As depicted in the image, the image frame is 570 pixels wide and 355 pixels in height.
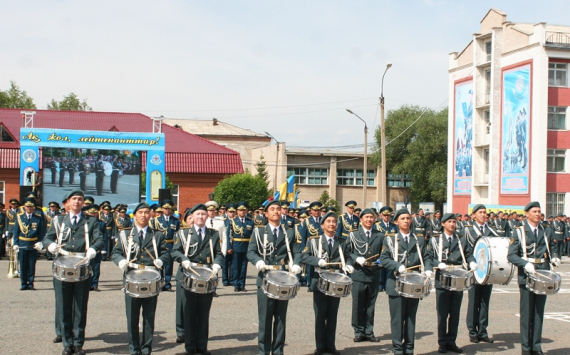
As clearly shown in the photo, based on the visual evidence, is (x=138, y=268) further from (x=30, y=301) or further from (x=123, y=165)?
(x=123, y=165)

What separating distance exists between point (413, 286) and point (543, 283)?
1.79m

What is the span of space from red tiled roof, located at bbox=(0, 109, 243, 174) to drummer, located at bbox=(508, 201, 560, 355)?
39537mm

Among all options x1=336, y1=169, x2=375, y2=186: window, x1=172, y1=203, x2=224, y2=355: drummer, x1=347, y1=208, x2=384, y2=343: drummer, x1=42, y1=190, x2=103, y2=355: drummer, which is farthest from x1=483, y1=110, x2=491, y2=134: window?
x1=42, y1=190, x2=103, y2=355: drummer

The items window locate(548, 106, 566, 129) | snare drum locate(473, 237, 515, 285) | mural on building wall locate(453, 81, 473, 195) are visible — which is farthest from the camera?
mural on building wall locate(453, 81, 473, 195)

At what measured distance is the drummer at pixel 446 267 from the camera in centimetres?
920

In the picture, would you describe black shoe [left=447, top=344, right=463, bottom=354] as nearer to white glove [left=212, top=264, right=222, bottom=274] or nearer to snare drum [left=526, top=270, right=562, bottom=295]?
snare drum [left=526, top=270, right=562, bottom=295]

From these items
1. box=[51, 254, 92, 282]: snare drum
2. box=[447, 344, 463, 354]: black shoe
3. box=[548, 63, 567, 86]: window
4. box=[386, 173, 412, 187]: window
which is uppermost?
box=[548, 63, 567, 86]: window

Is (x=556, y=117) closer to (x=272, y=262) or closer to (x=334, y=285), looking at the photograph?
(x=334, y=285)

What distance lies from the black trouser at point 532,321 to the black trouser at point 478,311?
979 mm

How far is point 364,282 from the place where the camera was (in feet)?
32.5

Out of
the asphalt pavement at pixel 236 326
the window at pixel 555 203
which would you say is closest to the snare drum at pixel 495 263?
the asphalt pavement at pixel 236 326

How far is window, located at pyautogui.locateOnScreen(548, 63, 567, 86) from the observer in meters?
37.7

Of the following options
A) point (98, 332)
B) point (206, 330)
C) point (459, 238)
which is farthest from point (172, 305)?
point (459, 238)

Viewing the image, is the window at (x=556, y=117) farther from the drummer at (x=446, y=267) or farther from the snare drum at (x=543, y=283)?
the snare drum at (x=543, y=283)
